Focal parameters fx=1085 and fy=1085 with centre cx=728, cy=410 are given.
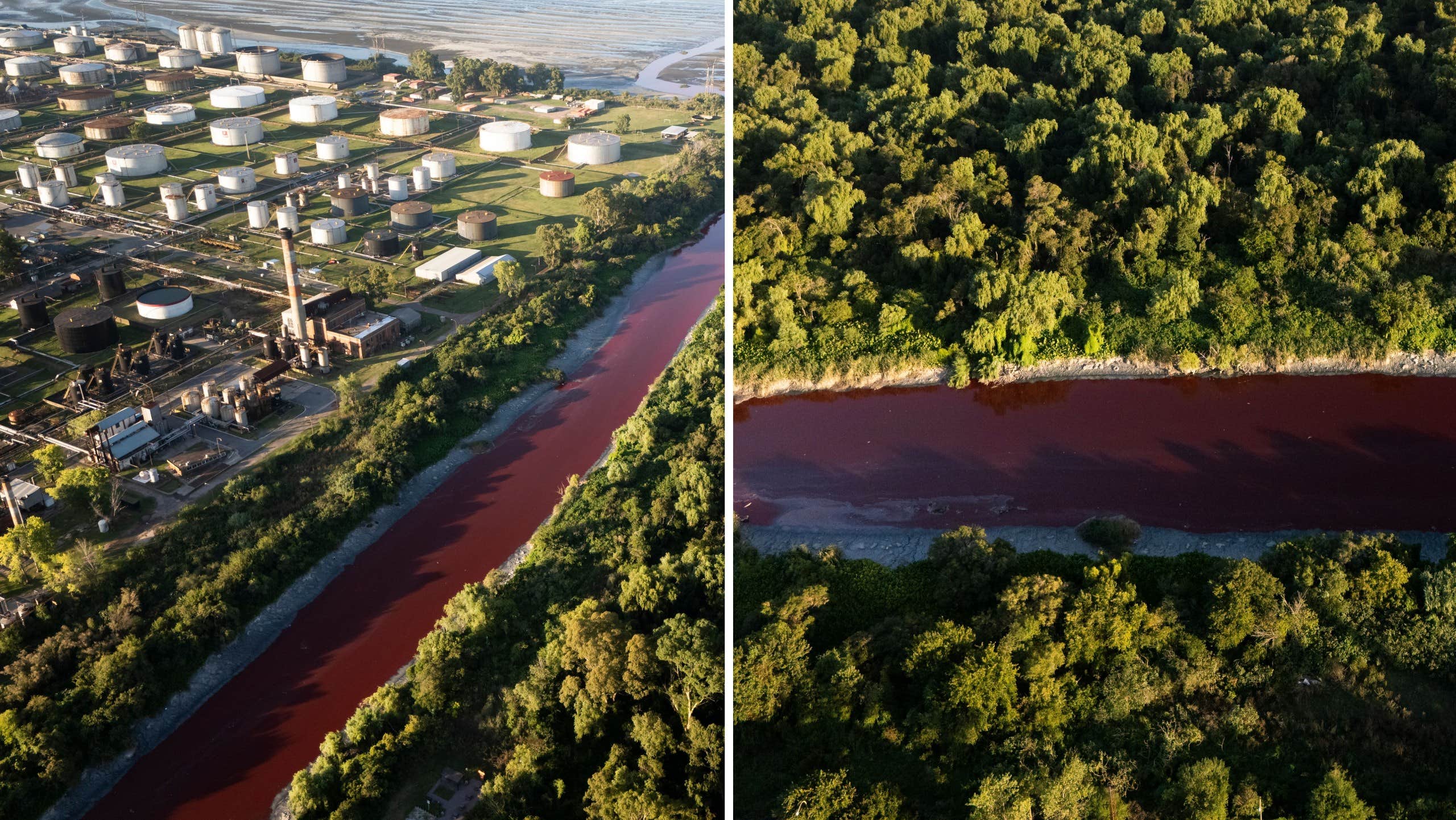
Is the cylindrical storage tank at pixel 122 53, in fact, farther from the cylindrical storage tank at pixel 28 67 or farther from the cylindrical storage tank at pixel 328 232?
the cylindrical storage tank at pixel 328 232

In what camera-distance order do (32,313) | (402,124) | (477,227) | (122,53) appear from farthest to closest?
(122,53) < (402,124) < (477,227) < (32,313)

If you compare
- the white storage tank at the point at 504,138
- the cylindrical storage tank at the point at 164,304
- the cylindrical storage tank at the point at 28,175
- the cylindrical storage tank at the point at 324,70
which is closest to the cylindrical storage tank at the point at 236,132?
the cylindrical storage tank at the point at 28,175

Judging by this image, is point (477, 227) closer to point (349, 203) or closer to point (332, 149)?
point (349, 203)

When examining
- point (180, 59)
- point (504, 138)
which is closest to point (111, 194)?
point (504, 138)

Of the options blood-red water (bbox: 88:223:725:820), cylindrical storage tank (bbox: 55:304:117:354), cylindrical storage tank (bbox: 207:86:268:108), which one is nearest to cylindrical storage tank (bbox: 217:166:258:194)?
cylindrical storage tank (bbox: 207:86:268:108)

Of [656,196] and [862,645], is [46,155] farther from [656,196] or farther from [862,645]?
[862,645]
